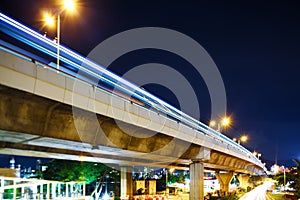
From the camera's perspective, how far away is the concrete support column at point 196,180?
2981cm

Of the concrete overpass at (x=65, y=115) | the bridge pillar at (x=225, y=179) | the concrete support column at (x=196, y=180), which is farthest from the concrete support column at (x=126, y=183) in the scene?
the bridge pillar at (x=225, y=179)

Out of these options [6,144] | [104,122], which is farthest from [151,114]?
[6,144]

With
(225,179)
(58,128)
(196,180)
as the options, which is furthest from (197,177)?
(225,179)

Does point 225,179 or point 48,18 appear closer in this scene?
point 48,18

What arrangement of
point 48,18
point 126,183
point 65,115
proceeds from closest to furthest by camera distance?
point 65,115 < point 48,18 < point 126,183

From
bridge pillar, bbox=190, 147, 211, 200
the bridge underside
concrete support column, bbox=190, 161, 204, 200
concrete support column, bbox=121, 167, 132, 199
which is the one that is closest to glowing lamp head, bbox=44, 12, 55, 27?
the bridge underside

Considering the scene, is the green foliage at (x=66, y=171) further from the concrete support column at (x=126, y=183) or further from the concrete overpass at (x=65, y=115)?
the concrete overpass at (x=65, y=115)

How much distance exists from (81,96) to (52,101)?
133 centimetres

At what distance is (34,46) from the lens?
13.8 meters

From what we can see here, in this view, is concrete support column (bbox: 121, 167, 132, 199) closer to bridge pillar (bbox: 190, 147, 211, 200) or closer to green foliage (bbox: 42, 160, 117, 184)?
green foliage (bbox: 42, 160, 117, 184)

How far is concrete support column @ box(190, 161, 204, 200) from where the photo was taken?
2981 centimetres

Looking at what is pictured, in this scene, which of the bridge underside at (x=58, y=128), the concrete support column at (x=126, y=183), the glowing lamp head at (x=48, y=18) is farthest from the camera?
the concrete support column at (x=126, y=183)

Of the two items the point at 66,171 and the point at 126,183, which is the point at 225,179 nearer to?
the point at 126,183

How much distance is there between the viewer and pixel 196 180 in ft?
98.4
